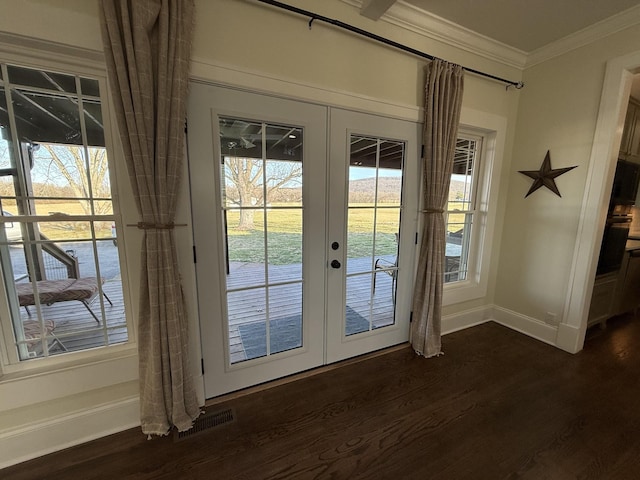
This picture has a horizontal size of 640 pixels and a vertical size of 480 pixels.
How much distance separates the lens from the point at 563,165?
7.72 feet

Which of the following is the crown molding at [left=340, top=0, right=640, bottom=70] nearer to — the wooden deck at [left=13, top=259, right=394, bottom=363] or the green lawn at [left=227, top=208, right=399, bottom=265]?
the green lawn at [left=227, top=208, right=399, bottom=265]

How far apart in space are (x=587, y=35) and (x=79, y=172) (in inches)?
151

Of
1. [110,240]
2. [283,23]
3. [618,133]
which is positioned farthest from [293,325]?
[618,133]

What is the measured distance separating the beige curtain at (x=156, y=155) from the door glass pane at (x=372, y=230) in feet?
3.95

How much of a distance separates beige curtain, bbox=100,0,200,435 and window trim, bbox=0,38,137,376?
7.5 inches

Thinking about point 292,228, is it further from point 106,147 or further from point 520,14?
point 520,14

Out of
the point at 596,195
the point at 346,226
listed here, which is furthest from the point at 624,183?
the point at 346,226

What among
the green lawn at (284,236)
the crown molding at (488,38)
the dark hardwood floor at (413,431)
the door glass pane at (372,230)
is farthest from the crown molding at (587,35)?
the dark hardwood floor at (413,431)

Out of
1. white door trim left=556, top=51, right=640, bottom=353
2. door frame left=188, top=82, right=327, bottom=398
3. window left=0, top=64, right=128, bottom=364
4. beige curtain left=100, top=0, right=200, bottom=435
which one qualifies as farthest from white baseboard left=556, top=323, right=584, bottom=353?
window left=0, top=64, right=128, bottom=364

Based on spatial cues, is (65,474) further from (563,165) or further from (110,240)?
(563,165)

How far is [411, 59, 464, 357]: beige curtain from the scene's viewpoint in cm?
204

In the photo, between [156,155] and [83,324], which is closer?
[156,155]

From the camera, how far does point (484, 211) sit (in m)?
2.71

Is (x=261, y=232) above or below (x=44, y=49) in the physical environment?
below
